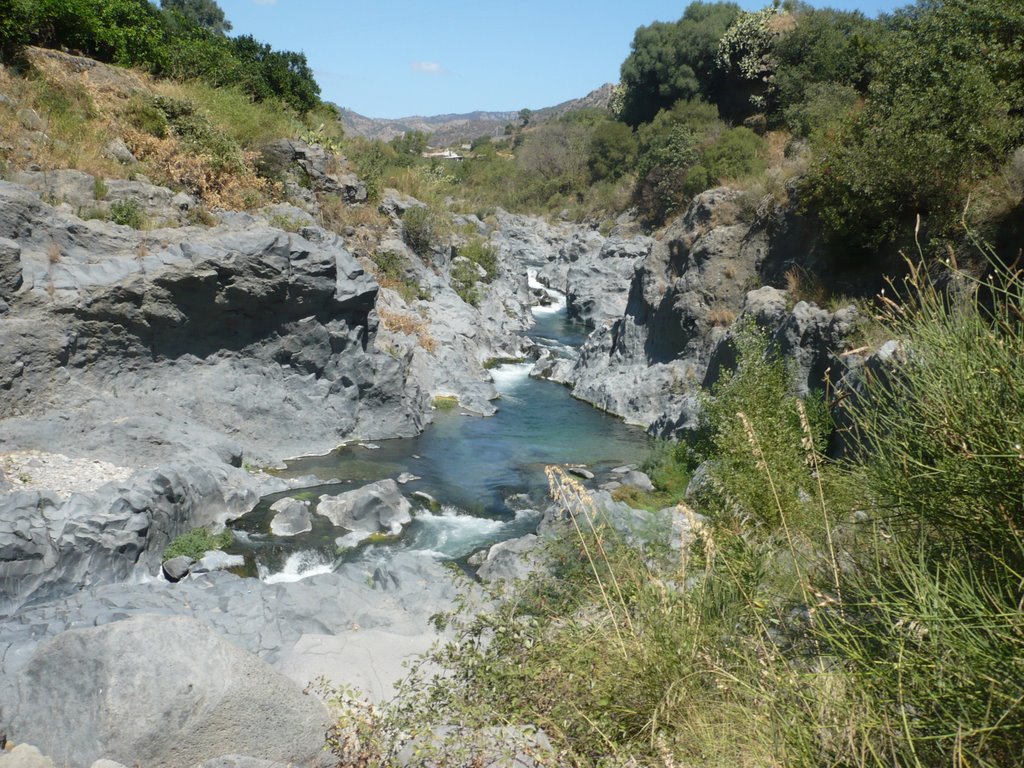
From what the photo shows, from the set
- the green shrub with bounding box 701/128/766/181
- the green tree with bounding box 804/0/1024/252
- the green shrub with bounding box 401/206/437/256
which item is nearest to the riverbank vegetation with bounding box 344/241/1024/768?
the green tree with bounding box 804/0/1024/252

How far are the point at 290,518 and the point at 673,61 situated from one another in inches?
1410

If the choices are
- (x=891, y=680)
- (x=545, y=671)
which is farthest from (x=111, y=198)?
(x=891, y=680)

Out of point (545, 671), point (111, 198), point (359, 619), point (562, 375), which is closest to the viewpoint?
point (545, 671)

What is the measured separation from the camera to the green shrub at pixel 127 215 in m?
14.8

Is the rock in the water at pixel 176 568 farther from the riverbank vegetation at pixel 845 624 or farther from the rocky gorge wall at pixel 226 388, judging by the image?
the riverbank vegetation at pixel 845 624

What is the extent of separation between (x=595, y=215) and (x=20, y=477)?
118 feet

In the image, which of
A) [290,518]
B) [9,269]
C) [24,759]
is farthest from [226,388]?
[24,759]

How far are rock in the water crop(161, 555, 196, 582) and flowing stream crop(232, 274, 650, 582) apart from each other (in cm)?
89

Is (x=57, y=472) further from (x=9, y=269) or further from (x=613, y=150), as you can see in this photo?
(x=613, y=150)

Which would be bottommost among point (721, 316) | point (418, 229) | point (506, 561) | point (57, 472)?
point (506, 561)

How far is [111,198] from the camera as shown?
15.4 metres

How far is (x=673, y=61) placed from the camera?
39.4m

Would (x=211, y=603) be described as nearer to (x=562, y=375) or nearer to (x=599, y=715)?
(x=599, y=715)

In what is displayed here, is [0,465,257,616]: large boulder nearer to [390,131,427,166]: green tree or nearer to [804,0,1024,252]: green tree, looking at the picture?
[804,0,1024,252]: green tree
